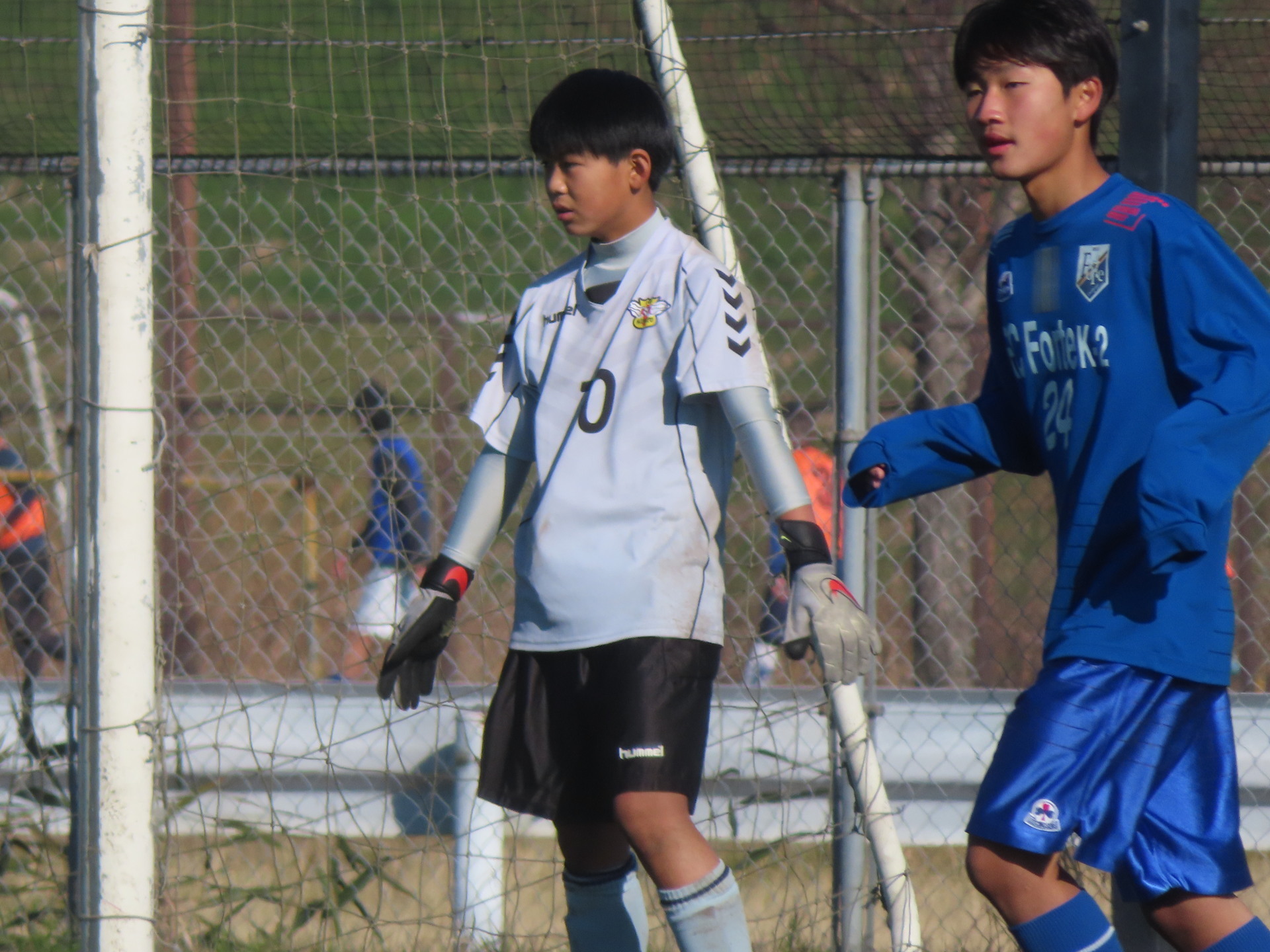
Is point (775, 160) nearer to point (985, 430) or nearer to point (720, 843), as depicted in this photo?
point (985, 430)

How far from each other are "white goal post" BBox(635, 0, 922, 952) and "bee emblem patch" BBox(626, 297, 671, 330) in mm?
570

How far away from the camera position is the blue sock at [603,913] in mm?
2543

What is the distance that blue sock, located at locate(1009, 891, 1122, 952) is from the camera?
212 centimetres

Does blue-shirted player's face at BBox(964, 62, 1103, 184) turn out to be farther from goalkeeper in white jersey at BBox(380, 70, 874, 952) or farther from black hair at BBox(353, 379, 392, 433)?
black hair at BBox(353, 379, 392, 433)

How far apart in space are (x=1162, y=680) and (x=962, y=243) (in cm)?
623

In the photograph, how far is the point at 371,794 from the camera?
383 cm

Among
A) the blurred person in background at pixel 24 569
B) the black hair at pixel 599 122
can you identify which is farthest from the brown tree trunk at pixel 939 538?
the blurred person in background at pixel 24 569

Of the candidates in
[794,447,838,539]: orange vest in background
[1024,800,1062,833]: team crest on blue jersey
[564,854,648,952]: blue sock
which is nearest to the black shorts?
[564,854,648,952]: blue sock

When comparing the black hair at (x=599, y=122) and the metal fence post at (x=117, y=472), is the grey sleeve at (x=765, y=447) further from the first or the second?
the metal fence post at (x=117, y=472)

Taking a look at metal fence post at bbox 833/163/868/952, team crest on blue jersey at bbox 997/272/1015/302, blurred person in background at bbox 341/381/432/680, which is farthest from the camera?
blurred person in background at bbox 341/381/432/680

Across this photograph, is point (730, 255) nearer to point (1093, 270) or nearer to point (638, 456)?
point (638, 456)

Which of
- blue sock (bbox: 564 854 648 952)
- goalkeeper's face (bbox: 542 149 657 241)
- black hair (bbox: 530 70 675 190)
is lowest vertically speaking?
blue sock (bbox: 564 854 648 952)

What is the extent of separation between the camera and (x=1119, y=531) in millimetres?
2143

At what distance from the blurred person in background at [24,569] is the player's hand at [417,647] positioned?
1.12 meters
